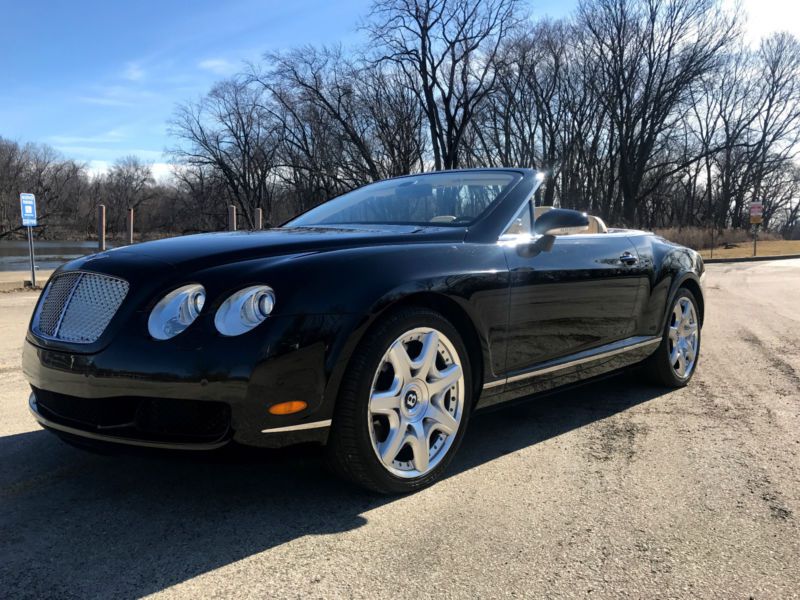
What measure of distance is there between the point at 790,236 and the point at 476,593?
275 ft

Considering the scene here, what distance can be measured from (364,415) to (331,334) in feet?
1.19

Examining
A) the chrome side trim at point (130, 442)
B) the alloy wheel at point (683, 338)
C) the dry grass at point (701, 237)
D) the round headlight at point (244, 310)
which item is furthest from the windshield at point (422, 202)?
the dry grass at point (701, 237)

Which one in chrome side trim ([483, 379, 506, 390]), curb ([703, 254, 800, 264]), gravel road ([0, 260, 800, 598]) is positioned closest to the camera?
gravel road ([0, 260, 800, 598])

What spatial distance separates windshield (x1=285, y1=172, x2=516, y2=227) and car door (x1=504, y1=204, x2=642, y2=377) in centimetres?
31

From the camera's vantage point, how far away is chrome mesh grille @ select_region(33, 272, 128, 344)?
2381 mm

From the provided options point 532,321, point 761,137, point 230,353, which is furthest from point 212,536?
point 761,137

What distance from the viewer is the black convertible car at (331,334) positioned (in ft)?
7.20

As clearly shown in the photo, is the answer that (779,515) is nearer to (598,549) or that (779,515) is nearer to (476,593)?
(598,549)

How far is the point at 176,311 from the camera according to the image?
2250 millimetres

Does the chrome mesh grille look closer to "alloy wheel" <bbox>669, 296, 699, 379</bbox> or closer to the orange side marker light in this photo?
the orange side marker light

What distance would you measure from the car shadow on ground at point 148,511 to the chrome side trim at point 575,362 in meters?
0.44

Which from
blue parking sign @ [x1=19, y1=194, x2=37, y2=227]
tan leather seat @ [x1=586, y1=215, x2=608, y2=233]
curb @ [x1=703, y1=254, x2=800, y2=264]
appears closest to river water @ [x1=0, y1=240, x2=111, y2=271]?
blue parking sign @ [x1=19, y1=194, x2=37, y2=227]

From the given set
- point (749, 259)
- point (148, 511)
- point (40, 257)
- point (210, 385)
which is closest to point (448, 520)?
point (210, 385)

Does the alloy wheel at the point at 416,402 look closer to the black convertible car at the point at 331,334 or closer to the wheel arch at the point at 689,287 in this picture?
the black convertible car at the point at 331,334
